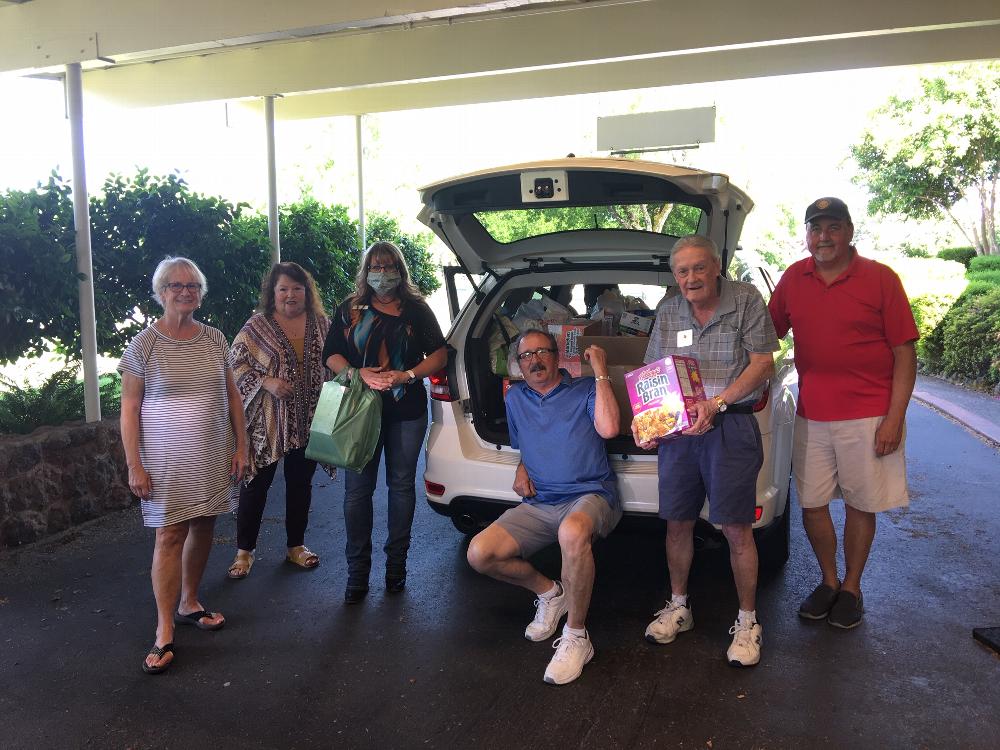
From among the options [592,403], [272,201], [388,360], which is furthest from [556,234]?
[272,201]

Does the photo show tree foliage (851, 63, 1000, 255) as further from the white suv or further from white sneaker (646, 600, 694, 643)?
white sneaker (646, 600, 694, 643)

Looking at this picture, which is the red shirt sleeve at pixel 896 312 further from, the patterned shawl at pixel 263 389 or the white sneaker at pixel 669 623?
the patterned shawl at pixel 263 389

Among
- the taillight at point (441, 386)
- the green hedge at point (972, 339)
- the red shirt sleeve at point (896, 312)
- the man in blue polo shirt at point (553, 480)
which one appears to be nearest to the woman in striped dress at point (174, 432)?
the taillight at point (441, 386)

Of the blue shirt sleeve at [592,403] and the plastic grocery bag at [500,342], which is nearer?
the blue shirt sleeve at [592,403]

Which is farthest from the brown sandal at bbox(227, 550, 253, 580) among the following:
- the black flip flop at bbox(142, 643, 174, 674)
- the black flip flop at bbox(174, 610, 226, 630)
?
the black flip flop at bbox(142, 643, 174, 674)

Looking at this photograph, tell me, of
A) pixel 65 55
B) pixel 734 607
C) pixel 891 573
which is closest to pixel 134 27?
pixel 65 55

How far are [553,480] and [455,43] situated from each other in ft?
18.9

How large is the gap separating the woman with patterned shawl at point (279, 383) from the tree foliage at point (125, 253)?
2132 millimetres

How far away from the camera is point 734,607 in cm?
378

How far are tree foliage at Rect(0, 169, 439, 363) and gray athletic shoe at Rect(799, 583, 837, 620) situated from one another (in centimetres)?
499

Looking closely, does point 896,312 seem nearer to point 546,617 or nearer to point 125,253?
point 546,617

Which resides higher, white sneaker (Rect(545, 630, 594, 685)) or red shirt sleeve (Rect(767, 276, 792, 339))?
red shirt sleeve (Rect(767, 276, 792, 339))

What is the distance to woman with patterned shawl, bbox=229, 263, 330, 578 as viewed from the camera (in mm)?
4070

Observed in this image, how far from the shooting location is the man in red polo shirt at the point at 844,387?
339 centimetres
